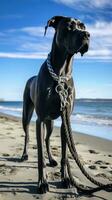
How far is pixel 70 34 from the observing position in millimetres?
5352

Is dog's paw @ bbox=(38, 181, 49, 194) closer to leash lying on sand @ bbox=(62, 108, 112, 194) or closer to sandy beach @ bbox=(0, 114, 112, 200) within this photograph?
sandy beach @ bbox=(0, 114, 112, 200)

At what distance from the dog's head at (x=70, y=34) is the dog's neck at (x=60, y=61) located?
0.14 meters

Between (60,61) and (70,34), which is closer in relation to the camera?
(70,34)

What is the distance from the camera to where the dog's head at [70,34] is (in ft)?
16.7

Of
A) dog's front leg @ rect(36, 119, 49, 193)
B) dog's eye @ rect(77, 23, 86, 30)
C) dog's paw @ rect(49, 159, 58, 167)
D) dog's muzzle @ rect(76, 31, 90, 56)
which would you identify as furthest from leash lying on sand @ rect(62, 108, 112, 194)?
dog's paw @ rect(49, 159, 58, 167)

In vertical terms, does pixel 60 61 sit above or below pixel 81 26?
below

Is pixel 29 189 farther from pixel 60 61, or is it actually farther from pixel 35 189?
pixel 60 61

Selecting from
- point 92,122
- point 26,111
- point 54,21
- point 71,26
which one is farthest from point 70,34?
point 92,122

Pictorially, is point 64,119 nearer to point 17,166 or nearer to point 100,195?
point 100,195

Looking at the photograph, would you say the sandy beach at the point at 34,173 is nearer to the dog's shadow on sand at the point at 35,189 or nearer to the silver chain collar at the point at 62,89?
the dog's shadow on sand at the point at 35,189

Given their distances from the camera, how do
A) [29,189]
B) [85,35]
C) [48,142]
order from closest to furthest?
A: [85,35] → [29,189] → [48,142]

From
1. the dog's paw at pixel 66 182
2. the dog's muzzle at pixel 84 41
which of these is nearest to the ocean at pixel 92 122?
the dog's paw at pixel 66 182

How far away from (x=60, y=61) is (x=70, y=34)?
58 centimetres

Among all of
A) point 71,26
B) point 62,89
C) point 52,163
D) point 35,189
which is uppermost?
point 71,26
